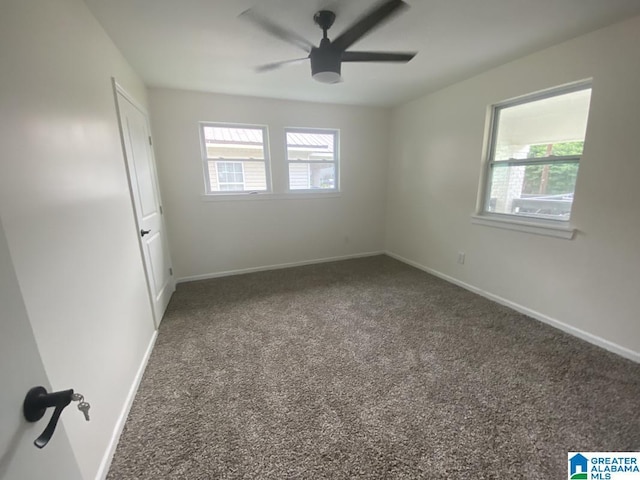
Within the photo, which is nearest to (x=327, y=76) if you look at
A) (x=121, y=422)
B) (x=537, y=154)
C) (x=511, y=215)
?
(x=537, y=154)

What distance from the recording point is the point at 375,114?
13.6 ft

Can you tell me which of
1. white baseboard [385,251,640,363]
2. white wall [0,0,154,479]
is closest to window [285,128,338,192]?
white baseboard [385,251,640,363]

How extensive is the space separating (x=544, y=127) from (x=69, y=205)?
3.53 meters

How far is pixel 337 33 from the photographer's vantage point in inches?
78.6

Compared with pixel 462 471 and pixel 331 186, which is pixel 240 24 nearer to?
pixel 331 186

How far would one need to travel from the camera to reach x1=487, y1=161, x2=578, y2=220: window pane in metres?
2.32

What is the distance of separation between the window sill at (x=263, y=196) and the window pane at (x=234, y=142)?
0.50 meters

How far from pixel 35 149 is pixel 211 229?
2.63 metres

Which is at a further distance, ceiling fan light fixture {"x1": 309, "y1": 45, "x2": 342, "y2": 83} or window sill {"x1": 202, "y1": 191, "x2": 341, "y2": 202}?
window sill {"x1": 202, "y1": 191, "x2": 341, "y2": 202}

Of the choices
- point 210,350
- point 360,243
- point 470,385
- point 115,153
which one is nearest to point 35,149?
point 115,153

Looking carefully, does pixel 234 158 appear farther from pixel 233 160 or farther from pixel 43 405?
pixel 43 405

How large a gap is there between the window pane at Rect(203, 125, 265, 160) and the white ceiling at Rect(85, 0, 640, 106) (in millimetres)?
620

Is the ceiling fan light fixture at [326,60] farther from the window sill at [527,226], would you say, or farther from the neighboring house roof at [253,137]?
the window sill at [527,226]

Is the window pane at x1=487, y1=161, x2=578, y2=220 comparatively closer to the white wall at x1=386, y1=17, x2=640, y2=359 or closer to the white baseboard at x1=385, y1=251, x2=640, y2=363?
the white wall at x1=386, y1=17, x2=640, y2=359
